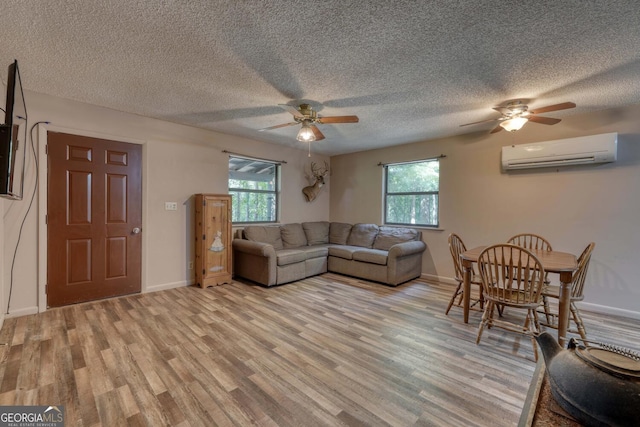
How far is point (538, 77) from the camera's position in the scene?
2.42 m

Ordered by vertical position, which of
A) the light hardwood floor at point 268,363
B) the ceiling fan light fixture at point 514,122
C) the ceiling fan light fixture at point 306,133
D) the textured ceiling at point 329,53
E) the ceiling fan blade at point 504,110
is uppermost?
the textured ceiling at point 329,53

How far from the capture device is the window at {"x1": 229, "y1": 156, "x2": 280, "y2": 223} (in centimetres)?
477

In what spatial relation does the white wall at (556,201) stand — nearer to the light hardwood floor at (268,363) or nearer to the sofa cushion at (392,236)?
the sofa cushion at (392,236)

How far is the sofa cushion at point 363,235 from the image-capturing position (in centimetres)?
512

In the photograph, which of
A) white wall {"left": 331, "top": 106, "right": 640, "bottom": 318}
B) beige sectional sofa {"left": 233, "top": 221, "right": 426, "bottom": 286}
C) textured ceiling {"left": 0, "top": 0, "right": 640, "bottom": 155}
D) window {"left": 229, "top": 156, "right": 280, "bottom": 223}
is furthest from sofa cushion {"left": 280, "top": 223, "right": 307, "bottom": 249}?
textured ceiling {"left": 0, "top": 0, "right": 640, "bottom": 155}

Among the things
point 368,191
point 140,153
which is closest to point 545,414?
point 140,153

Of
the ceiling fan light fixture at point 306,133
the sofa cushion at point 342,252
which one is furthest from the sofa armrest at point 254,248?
the ceiling fan light fixture at point 306,133

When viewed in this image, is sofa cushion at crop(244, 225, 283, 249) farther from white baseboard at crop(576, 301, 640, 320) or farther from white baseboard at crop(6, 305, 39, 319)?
white baseboard at crop(576, 301, 640, 320)

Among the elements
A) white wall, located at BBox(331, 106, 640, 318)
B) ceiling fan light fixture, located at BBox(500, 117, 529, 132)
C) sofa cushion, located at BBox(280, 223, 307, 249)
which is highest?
ceiling fan light fixture, located at BBox(500, 117, 529, 132)

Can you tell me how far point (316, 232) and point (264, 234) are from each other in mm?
1237

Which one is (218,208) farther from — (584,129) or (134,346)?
(584,129)

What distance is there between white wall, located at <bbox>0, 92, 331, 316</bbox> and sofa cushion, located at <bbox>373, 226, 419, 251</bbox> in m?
2.35

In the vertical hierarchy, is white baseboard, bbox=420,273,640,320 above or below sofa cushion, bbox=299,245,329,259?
below

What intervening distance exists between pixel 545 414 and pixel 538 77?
9.25 feet
